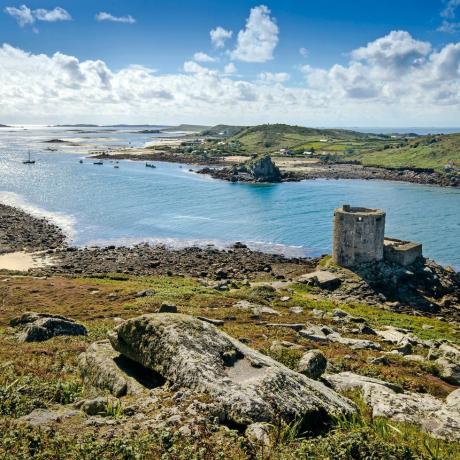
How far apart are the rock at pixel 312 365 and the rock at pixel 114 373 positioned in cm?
489

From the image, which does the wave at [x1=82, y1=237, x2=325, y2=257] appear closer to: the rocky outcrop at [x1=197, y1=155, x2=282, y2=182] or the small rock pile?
the small rock pile

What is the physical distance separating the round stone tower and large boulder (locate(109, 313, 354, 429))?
42.7 metres

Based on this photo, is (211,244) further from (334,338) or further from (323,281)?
(334,338)

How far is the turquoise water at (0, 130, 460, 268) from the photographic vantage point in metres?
82.1

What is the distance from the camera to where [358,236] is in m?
53.3

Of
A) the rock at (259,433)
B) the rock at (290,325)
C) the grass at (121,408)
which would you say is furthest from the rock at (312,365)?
the rock at (290,325)

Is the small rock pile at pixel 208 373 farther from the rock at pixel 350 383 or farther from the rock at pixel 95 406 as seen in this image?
the rock at pixel 350 383

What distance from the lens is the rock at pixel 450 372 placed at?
66.7 ft

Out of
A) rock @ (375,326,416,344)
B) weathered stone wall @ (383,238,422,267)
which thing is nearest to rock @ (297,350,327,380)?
rock @ (375,326,416,344)

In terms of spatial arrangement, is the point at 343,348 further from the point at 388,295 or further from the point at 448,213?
the point at 448,213

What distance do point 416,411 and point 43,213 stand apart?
317ft

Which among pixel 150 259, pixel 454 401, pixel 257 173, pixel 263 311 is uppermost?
pixel 454 401

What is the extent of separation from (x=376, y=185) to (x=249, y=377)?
148 metres

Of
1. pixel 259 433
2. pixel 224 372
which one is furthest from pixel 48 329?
pixel 259 433
